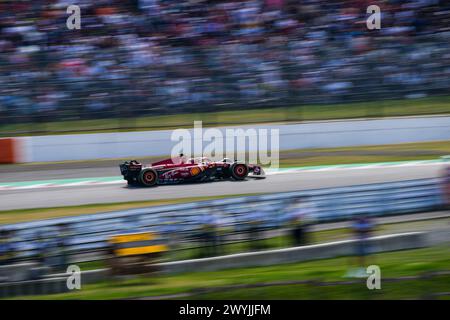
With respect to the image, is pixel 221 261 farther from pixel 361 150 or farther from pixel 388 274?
pixel 361 150

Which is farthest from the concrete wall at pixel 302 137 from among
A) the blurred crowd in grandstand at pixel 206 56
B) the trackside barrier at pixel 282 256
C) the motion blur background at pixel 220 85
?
the trackside barrier at pixel 282 256

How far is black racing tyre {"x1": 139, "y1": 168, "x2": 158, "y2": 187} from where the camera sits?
45.2ft

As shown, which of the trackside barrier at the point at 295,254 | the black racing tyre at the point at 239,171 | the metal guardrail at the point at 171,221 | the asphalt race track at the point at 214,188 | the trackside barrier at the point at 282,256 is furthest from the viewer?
the black racing tyre at the point at 239,171

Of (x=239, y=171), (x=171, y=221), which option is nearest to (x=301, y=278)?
(x=171, y=221)

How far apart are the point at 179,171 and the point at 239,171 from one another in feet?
3.62

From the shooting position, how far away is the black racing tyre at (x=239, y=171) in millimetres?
13945

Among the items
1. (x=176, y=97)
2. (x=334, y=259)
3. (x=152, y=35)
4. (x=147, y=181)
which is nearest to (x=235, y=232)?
(x=334, y=259)

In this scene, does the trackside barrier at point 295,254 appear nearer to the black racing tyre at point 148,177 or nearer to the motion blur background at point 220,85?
the motion blur background at point 220,85

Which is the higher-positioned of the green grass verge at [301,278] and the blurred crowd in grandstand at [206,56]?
the blurred crowd in grandstand at [206,56]

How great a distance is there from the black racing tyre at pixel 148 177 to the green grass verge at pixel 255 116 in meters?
3.13

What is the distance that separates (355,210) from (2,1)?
34.9 feet

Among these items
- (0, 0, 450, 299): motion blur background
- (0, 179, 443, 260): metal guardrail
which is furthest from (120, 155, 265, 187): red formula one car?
(0, 179, 443, 260): metal guardrail

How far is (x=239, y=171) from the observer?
14.0 meters

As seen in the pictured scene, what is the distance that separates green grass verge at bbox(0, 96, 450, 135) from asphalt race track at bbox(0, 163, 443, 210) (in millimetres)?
1612
